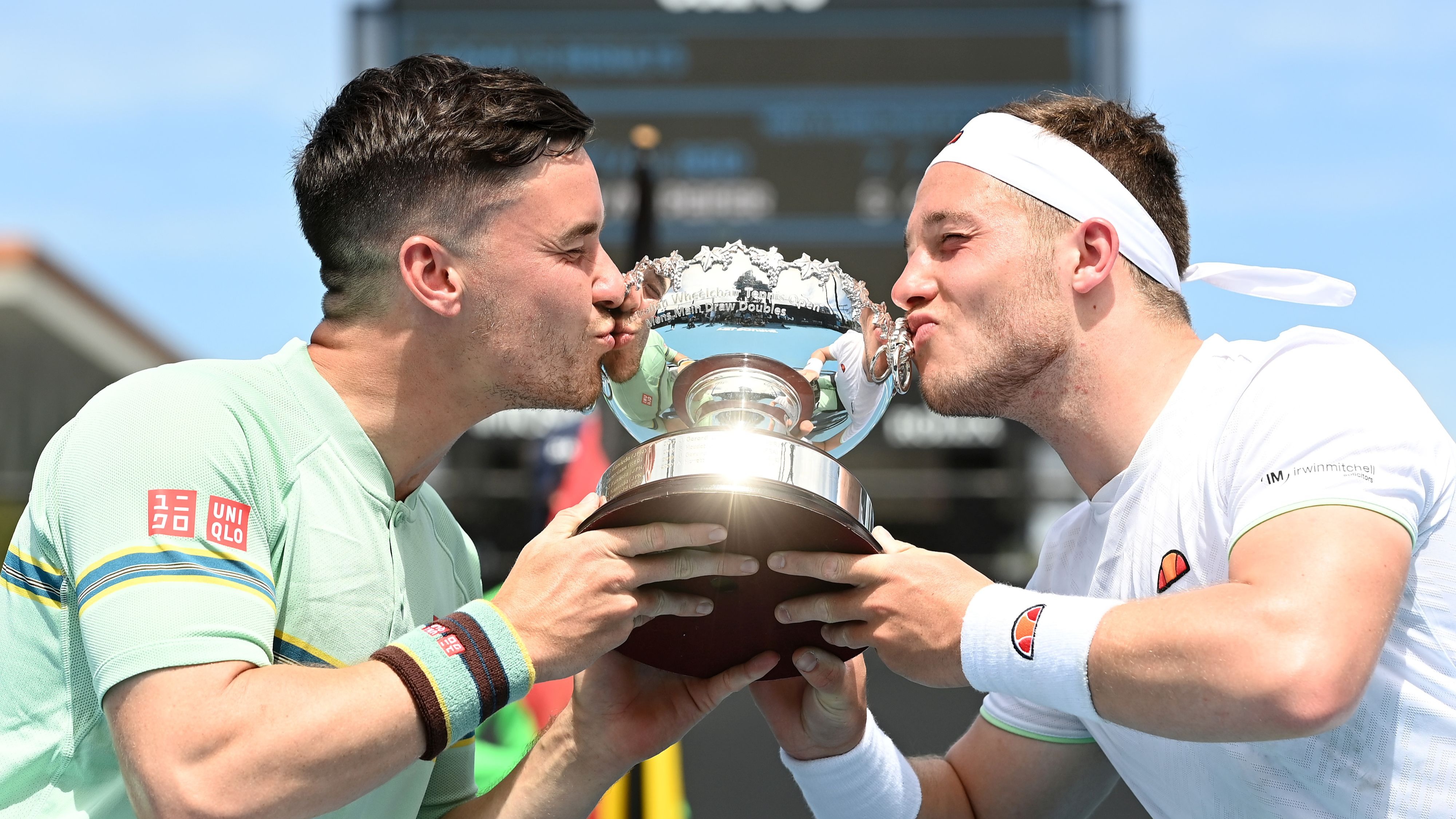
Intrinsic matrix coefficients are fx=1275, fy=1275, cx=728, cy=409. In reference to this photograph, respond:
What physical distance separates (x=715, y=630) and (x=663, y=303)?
0.75m

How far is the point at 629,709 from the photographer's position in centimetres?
300

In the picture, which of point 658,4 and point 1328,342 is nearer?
point 1328,342

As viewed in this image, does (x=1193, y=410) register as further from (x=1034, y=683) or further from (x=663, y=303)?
(x=663, y=303)

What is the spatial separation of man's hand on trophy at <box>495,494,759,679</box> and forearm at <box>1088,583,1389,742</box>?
0.73 m

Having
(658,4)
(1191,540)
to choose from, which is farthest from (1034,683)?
(658,4)

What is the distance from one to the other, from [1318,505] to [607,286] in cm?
158

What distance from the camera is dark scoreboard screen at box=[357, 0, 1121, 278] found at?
9.08 meters

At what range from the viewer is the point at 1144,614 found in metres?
2.25

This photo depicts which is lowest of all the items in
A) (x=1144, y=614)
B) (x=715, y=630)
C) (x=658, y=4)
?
(x=715, y=630)

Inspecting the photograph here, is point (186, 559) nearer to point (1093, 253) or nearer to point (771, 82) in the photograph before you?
point (1093, 253)

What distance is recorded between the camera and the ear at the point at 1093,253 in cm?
313

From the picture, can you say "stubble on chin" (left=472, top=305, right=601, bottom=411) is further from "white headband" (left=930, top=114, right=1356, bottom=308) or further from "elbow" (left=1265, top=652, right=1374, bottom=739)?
"elbow" (left=1265, top=652, right=1374, bottom=739)

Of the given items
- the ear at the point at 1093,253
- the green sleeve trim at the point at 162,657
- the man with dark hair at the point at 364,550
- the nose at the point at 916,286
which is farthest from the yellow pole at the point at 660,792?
the green sleeve trim at the point at 162,657

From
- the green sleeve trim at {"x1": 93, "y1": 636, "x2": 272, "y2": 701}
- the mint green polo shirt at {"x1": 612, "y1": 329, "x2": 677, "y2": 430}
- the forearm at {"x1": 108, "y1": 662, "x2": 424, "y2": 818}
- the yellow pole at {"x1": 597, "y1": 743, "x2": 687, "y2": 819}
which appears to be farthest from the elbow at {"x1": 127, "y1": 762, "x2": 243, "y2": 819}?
the yellow pole at {"x1": 597, "y1": 743, "x2": 687, "y2": 819}
